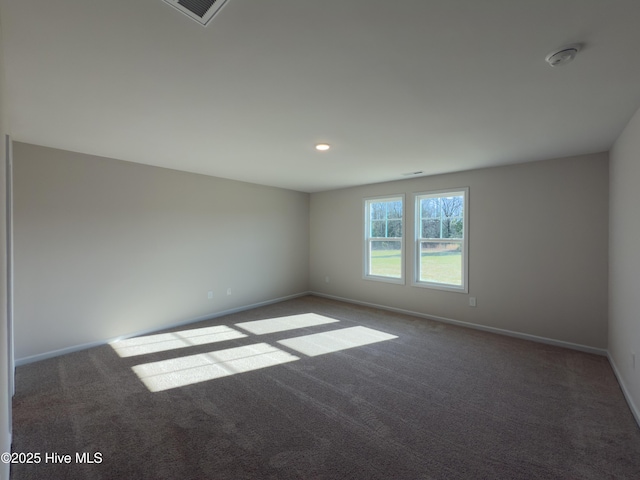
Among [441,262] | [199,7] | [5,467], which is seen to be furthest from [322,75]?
[441,262]

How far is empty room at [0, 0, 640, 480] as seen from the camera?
152 centimetres

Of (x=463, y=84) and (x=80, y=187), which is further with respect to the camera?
(x=80, y=187)

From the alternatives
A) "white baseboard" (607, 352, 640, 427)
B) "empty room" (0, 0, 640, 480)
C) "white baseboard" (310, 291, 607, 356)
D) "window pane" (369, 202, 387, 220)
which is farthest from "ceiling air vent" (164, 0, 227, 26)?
"white baseboard" (310, 291, 607, 356)

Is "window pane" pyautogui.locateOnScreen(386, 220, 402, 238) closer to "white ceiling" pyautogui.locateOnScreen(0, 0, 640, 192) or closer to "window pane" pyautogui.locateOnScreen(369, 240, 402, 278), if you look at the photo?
"window pane" pyautogui.locateOnScreen(369, 240, 402, 278)

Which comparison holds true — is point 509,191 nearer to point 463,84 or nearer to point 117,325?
point 463,84


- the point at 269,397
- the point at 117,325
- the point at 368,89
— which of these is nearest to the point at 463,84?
the point at 368,89

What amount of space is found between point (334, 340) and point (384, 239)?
7.69 ft

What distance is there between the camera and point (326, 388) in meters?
2.69

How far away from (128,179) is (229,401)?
3.20 metres

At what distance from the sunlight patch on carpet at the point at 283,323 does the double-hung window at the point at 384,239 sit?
4.71 ft

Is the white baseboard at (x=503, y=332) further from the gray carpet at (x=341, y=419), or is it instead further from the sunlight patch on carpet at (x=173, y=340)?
the sunlight patch on carpet at (x=173, y=340)

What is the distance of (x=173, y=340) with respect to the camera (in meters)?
3.82

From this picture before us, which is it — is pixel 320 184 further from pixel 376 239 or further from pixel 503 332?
pixel 503 332

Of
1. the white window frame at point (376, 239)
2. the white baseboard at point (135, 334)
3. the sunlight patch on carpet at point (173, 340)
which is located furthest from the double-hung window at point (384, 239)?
the sunlight patch on carpet at point (173, 340)
